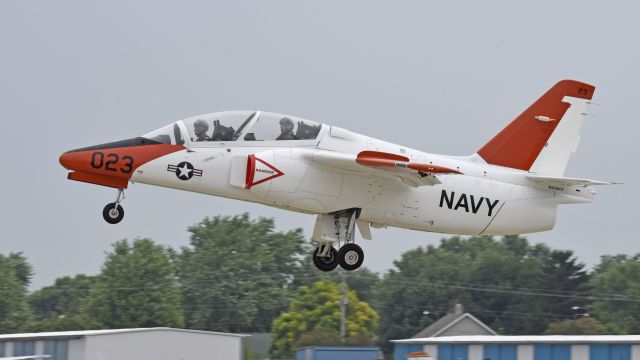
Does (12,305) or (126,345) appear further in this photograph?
(12,305)

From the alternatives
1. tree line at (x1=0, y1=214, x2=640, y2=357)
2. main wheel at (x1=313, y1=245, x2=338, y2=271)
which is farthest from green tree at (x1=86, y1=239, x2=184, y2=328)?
main wheel at (x1=313, y1=245, x2=338, y2=271)

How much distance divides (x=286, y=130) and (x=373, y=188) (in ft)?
7.97

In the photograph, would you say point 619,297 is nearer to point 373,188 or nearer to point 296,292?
point 296,292

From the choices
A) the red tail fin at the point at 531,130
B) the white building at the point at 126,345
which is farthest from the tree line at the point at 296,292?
the red tail fin at the point at 531,130

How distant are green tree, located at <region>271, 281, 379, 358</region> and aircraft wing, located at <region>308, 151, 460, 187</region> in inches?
1893

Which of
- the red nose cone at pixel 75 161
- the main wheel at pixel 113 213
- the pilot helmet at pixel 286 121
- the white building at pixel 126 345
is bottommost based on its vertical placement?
the white building at pixel 126 345

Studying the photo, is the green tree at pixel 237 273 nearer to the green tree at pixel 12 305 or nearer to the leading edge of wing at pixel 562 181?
the green tree at pixel 12 305

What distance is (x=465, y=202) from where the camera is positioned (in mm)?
28609

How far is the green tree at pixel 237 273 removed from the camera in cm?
8869

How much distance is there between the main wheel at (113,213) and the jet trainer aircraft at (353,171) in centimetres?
2

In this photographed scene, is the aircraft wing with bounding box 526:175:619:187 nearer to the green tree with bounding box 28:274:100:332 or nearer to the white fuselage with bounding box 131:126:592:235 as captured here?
the white fuselage with bounding box 131:126:592:235

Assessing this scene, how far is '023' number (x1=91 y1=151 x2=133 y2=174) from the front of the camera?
26.7 metres

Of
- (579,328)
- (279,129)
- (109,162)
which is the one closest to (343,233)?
(279,129)

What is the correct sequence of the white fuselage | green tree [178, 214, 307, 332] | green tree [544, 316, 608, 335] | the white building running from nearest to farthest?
the white fuselage, the white building, green tree [544, 316, 608, 335], green tree [178, 214, 307, 332]
